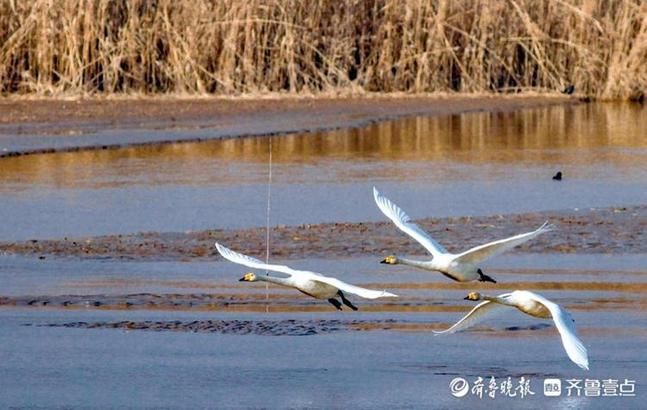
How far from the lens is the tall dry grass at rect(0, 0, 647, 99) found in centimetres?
2600

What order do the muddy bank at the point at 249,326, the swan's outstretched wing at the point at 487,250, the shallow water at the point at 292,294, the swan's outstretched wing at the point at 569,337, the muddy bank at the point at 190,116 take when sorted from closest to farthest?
1. the swan's outstretched wing at the point at 569,337
2. the shallow water at the point at 292,294
3. the swan's outstretched wing at the point at 487,250
4. the muddy bank at the point at 249,326
5. the muddy bank at the point at 190,116

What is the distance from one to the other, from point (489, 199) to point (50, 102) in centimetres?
1077

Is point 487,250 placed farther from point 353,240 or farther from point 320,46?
point 320,46

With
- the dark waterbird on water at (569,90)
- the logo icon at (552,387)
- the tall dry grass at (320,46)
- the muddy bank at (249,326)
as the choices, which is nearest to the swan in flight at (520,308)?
the logo icon at (552,387)

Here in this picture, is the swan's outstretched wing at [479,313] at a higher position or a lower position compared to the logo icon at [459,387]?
higher

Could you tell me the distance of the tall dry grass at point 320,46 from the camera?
26000 mm

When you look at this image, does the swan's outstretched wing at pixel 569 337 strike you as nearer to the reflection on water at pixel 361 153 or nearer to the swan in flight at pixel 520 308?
the swan in flight at pixel 520 308

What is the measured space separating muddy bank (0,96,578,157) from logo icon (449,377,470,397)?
11.6 metres

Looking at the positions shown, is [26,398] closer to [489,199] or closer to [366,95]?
[489,199]

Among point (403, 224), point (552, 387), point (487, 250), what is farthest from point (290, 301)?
point (552, 387)

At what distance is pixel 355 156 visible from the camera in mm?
20109

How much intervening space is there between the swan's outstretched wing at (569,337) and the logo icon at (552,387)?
256mm

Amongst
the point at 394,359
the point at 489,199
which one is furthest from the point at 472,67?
the point at 394,359

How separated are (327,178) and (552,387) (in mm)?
9393
